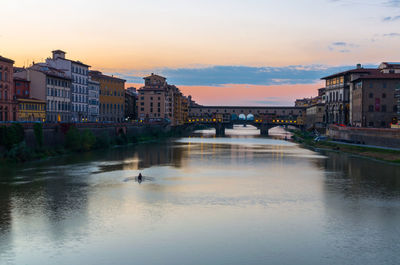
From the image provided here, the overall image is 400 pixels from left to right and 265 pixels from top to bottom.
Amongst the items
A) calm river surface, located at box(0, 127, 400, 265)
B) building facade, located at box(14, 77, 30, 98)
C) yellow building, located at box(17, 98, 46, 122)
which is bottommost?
calm river surface, located at box(0, 127, 400, 265)

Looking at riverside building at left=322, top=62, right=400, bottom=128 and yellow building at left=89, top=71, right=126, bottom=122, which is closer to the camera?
riverside building at left=322, top=62, right=400, bottom=128

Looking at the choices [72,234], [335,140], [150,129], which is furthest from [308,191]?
[150,129]

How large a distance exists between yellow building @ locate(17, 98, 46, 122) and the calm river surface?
35277 mm

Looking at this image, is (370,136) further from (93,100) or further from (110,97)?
(110,97)

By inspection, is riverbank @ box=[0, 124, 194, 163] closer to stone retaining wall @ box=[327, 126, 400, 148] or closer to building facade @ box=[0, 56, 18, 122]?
building facade @ box=[0, 56, 18, 122]

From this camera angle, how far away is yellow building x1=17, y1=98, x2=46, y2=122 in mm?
87756

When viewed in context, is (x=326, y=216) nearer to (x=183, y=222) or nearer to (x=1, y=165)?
(x=183, y=222)

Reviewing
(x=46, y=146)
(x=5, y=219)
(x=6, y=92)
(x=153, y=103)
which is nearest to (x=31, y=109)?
(x=6, y=92)

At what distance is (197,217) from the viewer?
32344mm

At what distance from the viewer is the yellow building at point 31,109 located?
288ft

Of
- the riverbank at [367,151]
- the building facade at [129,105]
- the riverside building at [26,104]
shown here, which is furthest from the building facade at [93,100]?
the riverbank at [367,151]

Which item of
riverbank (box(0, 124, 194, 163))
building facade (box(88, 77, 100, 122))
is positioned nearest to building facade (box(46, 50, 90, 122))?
building facade (box(88, 77, 100, 122))

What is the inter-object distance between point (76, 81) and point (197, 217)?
93367mm

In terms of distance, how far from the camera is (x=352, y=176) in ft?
180
